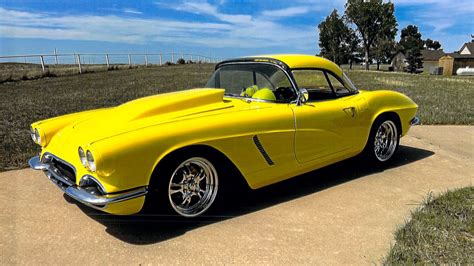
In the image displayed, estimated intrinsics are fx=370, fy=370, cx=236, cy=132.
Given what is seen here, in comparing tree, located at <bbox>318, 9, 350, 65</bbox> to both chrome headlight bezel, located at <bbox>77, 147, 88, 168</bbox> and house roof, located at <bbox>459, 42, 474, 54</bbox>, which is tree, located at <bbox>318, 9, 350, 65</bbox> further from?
chrome headlight bezel, located at <bbox>77, 147, 88, 168</bbox>

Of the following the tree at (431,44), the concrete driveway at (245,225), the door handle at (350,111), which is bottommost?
the concrete driveway at (245,225)

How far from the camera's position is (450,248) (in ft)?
8.48

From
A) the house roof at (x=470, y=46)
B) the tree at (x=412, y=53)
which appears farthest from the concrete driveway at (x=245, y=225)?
the house roof at (x=470, y=46)

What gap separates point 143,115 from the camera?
3.05m

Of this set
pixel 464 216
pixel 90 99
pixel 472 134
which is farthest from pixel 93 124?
pixel 90 99

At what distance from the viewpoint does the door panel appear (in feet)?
11.5

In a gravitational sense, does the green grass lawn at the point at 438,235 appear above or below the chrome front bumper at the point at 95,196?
below

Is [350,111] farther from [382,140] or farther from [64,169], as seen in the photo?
[64,169]

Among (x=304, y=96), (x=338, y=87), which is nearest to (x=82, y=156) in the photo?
(x=304, y=96)

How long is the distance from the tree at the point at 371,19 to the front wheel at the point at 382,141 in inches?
2268

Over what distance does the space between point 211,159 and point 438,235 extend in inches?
71.4

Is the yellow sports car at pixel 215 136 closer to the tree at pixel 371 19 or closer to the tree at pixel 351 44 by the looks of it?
the tree at pixel 371 19

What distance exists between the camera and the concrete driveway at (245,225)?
8.58 ft

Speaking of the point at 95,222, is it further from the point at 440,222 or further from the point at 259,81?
the point at 440,222
